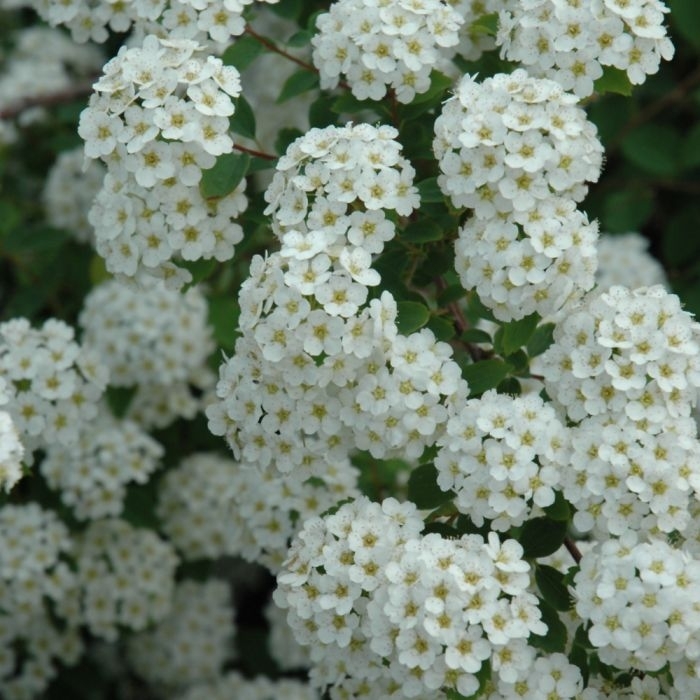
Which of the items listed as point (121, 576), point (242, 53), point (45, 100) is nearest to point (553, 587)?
point (242, 53)

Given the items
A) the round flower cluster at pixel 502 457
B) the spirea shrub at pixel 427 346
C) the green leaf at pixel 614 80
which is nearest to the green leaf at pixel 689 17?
the spirea shrub at pixel 427 346

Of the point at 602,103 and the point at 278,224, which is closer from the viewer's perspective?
the point at 278,224

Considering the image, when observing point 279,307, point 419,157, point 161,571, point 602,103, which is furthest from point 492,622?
point 602,103

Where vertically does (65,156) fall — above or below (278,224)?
below

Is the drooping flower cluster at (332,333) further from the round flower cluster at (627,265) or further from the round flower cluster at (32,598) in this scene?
the round flower cluster at (627,265)

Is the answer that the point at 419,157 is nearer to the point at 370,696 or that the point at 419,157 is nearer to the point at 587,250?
the point at 587,250

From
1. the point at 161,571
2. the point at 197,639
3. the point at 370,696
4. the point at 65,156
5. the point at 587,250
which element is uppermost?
the point at 587,250
